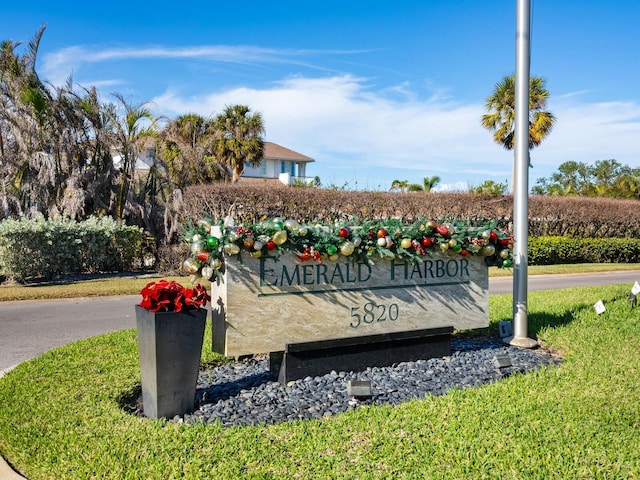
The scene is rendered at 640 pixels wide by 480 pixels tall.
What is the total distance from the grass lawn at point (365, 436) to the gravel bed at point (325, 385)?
9.6 inches

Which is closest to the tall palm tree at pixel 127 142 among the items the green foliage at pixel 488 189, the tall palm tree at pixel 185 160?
the tall palm tree at pixel 185 160

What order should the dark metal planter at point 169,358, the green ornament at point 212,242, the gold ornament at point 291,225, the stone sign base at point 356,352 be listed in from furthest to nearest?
1. the stone sign base at point 356,352
2. the gold ornament at point 291,225
3. the green ornament at point 212,242
4. the dark metal planter at point 169,358

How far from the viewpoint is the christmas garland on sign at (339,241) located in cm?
458

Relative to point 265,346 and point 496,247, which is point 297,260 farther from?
point 496,247

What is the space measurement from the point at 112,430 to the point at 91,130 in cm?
1496

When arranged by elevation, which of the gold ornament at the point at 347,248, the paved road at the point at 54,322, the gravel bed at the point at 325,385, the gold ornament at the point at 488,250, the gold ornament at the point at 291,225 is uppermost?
the gold ornament at the point at 291,225

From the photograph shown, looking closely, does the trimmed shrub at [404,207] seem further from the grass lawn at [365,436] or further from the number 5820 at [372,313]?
the grass lawn at [365,436]

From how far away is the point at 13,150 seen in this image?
639 inches

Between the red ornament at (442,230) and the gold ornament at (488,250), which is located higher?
the red ornament at (442,230)

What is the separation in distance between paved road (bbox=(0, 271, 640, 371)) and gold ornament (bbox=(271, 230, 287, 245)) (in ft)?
11.9

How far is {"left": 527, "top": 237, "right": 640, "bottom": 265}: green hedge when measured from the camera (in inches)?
826

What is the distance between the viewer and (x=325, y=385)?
486 cm

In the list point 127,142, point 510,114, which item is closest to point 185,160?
point 127,142

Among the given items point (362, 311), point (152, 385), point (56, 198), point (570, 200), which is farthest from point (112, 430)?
point (570, 200)
